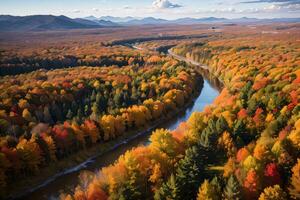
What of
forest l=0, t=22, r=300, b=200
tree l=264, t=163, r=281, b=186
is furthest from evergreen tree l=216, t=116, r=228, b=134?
tree l=264, t=163, r=281, b=186

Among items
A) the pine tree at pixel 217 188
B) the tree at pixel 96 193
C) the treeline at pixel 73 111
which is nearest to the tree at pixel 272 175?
the pine tree at pixel 217 188

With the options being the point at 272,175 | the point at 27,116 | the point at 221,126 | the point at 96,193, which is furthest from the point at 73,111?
the point at 272,175

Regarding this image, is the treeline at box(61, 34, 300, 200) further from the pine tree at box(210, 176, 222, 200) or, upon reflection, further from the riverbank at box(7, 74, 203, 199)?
the riverbank at box(7, 74, 203, 199)

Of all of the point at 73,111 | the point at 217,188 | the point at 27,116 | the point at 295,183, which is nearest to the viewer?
the point at 295,183

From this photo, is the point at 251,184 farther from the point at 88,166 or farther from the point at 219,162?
the point at 88,166

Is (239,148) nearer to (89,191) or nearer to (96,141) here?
(89,191)
